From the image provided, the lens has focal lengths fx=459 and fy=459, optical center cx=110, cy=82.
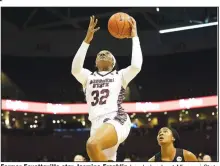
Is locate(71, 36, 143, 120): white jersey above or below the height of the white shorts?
above

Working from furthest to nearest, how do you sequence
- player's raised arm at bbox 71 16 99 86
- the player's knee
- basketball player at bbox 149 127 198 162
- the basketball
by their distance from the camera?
basketball player at bbox 149 127 198 162 < the basketball < player's raised arm at bbox 71 16 99 86 < the player's knee

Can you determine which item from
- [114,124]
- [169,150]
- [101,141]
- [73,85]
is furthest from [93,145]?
[73,85]

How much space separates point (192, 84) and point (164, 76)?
47.1 inches

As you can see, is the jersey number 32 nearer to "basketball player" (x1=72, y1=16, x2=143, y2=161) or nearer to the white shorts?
"basketball player" (x1=72, y1=16, x2=143, y2=161)

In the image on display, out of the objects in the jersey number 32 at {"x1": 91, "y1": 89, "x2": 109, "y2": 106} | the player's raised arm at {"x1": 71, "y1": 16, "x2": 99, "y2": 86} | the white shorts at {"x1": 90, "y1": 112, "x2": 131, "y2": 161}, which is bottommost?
the white shorts at {"x1": 90, "y1": 112, "x2": 131, "y2": 161}

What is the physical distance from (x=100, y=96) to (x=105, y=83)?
16cm

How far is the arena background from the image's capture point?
676 inches

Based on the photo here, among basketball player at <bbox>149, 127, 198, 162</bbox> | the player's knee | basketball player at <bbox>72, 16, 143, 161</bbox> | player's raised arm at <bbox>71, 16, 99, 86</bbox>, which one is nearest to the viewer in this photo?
the player's knee

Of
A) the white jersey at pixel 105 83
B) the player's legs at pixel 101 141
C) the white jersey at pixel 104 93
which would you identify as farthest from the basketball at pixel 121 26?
the player's legs at pixel 101 141

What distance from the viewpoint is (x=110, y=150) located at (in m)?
4.91

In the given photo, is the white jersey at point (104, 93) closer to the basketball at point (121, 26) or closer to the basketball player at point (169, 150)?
the basketball at point (121, 26)

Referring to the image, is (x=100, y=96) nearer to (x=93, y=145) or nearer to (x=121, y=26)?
(x=93, y=145)

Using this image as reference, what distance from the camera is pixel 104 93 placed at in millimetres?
5016

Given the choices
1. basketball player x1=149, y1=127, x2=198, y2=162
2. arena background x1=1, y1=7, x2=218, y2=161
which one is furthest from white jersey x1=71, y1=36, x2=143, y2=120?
arena background x1=1, y1=7, x2=218, y2=161
